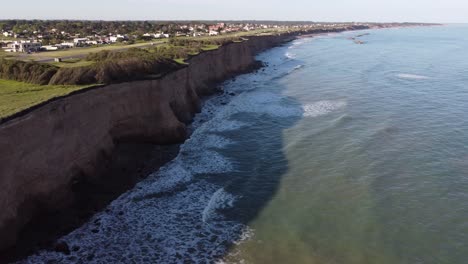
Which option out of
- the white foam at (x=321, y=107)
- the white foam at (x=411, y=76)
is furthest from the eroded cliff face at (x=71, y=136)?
the white foam at (x=411, y=76)

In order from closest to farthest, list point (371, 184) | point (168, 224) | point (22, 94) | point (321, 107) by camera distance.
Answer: point (168, 224) → point (371, 184) → point (22, 94) → point (321, 107)

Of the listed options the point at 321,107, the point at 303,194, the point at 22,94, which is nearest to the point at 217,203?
the point at 303,194

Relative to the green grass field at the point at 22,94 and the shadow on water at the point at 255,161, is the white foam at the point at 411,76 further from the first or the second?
the green grass field at the point at 22,94

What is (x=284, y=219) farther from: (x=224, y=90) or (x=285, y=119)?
(x=224, y=90)

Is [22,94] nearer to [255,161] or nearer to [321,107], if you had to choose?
[255,161]

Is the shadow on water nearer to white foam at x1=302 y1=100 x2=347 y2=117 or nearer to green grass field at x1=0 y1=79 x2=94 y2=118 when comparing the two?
white foam at x1=302 y1=100 x2=347 y2=117

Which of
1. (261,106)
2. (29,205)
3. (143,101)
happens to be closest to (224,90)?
(261,106)

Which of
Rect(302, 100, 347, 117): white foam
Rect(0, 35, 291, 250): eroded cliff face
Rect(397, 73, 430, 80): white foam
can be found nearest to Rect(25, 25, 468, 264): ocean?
Rect(302, 100, 347, 117): white foam
